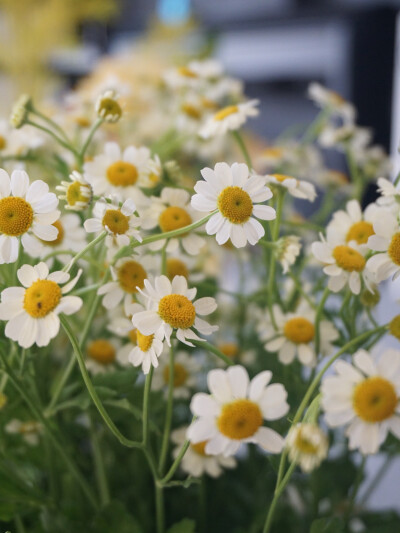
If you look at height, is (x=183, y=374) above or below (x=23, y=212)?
below

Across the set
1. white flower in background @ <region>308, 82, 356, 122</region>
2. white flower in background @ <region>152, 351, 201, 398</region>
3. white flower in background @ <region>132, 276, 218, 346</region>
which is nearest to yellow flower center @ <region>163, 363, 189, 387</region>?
white flower in background @ <region>152, 351, 201, 398</region>

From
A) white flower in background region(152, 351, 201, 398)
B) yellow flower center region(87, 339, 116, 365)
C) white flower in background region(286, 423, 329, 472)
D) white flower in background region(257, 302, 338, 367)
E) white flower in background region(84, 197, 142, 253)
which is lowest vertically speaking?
white flower in background region(152, 351, 201, 398)

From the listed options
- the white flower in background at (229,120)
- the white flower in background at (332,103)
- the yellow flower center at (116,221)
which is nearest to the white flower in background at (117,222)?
the yellow flower center at (116,221)

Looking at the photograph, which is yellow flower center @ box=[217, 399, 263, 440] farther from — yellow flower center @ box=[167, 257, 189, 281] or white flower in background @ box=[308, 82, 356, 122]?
white flower in background @ box=[308, 82, 356, 122]

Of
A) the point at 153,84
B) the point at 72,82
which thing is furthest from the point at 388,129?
the point at 72,82

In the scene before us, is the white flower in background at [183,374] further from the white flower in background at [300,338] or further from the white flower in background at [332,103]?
the white flower in background at [332,103]

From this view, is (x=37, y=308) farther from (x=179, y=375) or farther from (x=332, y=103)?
(x=332, y=103)

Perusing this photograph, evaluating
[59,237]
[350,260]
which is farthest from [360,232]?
[59,237]
